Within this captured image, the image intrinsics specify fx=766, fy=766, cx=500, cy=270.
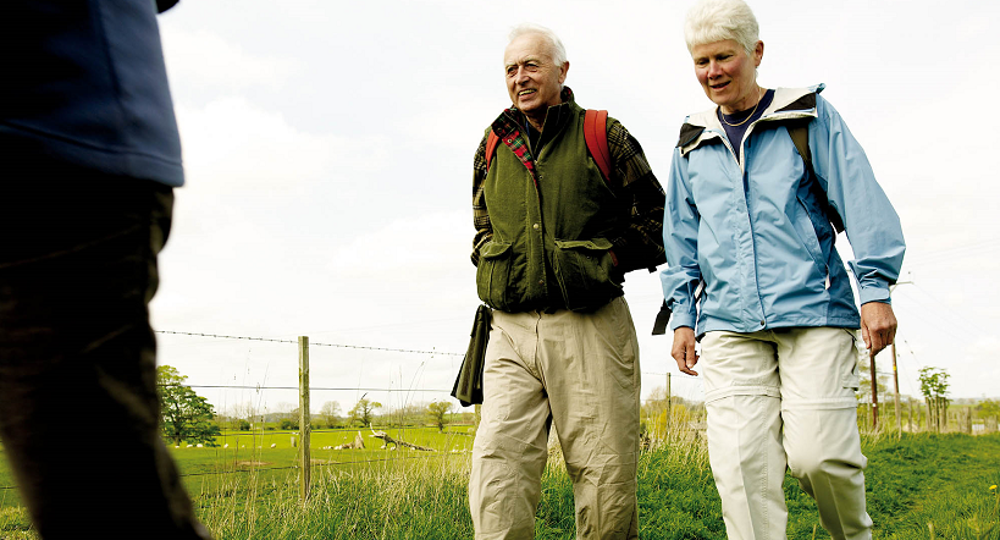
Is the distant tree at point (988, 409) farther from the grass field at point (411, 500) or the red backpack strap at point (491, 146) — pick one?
the red backpack strap at point (491, 146)

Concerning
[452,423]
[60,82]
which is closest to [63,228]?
[60,82]

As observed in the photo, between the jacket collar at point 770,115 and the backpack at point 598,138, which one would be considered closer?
the jacket collar at point 770,115

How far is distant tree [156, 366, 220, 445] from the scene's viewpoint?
5855 millimetres

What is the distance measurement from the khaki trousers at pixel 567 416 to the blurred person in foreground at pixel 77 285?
2360mm

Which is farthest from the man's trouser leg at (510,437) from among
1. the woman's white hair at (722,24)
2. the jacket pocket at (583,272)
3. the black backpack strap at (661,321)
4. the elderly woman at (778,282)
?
the woman's white hair at (722,24)

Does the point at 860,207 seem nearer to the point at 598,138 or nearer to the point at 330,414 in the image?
the point at 598,138

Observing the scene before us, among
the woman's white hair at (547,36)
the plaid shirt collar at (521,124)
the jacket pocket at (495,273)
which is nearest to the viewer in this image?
the jacket pocket at (495,273)

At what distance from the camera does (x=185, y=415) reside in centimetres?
608

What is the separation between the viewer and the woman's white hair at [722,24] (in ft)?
10.3

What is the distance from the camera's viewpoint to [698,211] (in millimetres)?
3357

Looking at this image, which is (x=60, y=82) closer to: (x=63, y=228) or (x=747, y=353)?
(x=63, y=228)

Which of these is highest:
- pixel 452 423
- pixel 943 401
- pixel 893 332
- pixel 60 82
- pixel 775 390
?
pixel 60 82

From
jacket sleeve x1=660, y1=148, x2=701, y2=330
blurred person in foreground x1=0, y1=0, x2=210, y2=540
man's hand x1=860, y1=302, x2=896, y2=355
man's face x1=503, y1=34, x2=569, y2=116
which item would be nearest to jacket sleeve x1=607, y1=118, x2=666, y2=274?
jacket sleeve x1=660, y1=148, x2=701, y2=330

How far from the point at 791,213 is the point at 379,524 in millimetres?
3170
